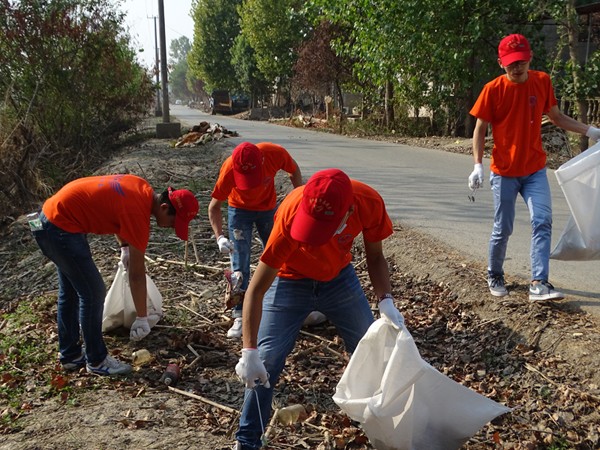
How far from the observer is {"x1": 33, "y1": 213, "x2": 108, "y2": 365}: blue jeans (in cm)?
374

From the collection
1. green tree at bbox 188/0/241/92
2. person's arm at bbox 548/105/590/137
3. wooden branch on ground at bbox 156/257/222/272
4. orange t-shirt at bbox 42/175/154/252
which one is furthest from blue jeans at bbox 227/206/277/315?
green tree at bbox 188/0/241/92

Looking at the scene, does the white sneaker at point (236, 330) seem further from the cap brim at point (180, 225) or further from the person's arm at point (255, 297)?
the person's arm at point (255, 297)

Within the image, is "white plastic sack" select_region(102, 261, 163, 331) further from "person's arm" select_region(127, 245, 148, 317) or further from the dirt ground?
"person's arm" select_region(127, 245, 148, 317)

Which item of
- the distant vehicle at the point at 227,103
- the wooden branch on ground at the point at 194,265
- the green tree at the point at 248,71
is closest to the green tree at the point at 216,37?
the distant vehicle at the point at 227,103

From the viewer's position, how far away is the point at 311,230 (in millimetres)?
2361

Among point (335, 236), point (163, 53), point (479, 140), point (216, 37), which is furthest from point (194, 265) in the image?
point (216, 37)

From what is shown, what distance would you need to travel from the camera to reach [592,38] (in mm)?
22094

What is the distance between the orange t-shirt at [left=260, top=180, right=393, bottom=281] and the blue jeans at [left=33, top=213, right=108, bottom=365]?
1.57 meters

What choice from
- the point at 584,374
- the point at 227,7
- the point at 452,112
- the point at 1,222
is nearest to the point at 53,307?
the point at 584,374

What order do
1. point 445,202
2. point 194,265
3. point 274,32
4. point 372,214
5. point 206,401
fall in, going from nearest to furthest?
point 372,214 → point 206,401 → point 194,265 → point 445,202 → point 274,32

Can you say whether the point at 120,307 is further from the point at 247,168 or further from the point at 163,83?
the point at 163,83

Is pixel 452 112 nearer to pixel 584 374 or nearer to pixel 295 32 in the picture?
pixel 584 374

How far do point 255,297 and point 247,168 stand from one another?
5.56ft

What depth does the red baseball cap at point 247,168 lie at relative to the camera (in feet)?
13.5
